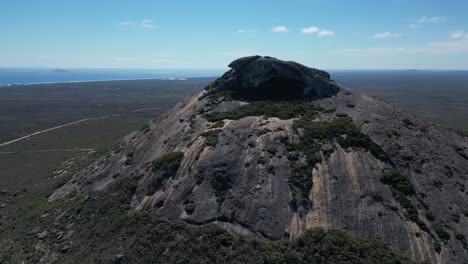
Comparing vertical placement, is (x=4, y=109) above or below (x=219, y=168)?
below

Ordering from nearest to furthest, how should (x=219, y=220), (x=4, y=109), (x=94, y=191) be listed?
1. (x=219, y=220)
2. (x=94, y=191)
3. (x=4, y=109)

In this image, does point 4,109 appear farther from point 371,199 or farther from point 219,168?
point 371,199

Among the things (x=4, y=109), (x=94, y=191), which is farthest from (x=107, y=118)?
(x=94, y=191)

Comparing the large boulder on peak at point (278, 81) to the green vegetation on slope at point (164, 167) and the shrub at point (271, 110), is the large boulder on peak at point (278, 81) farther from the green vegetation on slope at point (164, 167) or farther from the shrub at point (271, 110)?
the green vegetation on slope at point (164, 167)

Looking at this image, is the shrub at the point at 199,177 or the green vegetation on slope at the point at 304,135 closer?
the green vegetation on slope at the point at 304,135

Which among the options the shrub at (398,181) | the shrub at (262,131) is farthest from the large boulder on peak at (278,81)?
the shrub at (398,181)
